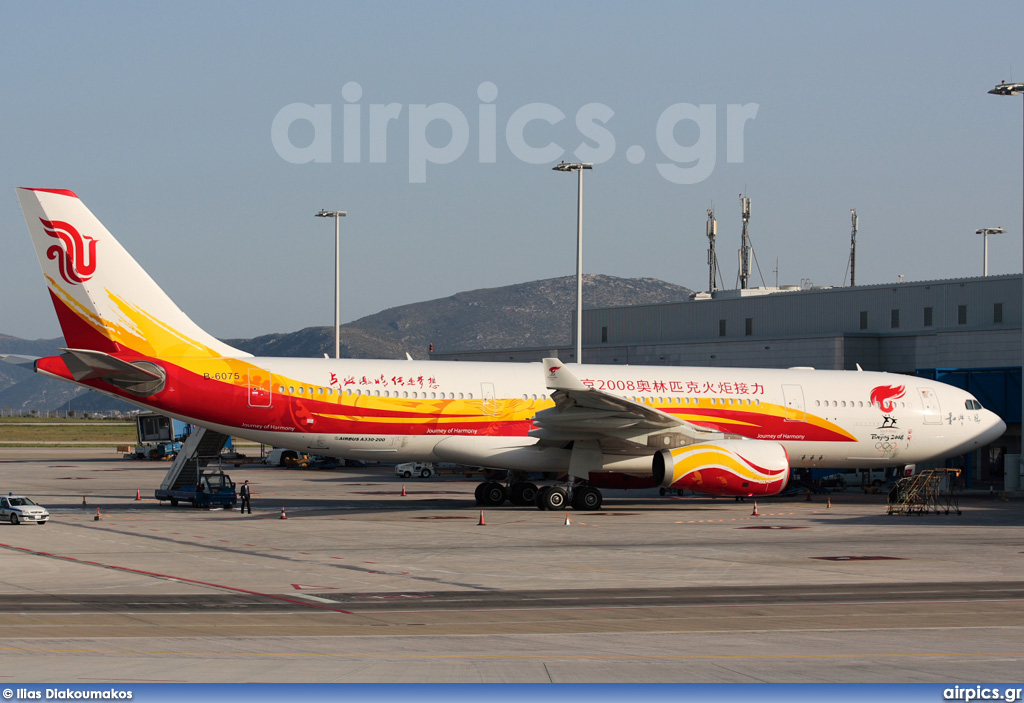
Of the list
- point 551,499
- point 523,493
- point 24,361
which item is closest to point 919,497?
point 551,499

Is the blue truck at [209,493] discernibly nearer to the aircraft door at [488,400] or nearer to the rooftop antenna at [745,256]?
the aircraft door at [488,400]

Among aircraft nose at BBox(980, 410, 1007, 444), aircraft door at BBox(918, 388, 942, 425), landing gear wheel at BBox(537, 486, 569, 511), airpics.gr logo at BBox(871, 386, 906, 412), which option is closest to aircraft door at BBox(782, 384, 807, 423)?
airpics.gr logo at BBox(871, 386, 906, 412)

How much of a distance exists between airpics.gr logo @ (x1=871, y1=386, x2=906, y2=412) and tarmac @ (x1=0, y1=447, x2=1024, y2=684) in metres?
4.45

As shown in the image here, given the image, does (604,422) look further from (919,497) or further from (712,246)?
(712,246)

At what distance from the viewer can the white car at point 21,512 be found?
98.8 ft

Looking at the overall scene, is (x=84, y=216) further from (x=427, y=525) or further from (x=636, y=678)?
(x=636, y=678)

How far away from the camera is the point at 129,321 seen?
3209cm

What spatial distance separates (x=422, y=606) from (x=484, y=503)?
1919cm

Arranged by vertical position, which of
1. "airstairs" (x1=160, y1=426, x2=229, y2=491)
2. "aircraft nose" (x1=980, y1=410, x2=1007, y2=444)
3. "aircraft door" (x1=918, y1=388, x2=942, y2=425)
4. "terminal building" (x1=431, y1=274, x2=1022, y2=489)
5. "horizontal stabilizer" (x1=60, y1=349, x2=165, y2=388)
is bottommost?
"airstairs" (x1=160, y1=426, x2=229, y2=491)

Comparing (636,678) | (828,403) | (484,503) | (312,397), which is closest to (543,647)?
(636,678)

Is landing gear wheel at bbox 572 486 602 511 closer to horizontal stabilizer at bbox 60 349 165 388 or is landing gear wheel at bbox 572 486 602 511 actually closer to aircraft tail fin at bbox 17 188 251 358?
aircraft tail fin at bbox 17 188 251 358

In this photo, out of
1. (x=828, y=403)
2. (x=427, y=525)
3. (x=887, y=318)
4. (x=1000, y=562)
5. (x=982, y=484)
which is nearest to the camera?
(x=1000, y=562)

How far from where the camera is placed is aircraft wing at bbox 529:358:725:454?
31078 mm

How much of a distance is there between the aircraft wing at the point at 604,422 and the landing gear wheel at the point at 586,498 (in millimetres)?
1450
